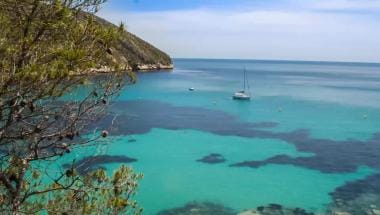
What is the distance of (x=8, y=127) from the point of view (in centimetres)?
681

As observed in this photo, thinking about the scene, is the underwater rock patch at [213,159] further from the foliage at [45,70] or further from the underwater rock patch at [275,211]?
the foliage at [45,70]

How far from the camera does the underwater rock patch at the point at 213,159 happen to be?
112ft

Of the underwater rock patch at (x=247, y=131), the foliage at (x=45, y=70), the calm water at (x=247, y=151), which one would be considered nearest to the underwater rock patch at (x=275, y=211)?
the calm water at (x=247, y=151)

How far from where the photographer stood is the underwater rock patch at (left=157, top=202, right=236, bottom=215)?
22766mm

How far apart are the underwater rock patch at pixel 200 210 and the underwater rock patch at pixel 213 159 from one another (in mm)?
9649

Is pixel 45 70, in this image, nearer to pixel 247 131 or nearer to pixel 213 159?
pixel 213 159

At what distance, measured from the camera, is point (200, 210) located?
23094 mm

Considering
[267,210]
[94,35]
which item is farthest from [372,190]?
[94,35]

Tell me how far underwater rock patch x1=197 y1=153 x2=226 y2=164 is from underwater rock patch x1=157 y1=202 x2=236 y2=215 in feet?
31.7

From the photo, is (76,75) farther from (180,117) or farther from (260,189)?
(180,117)

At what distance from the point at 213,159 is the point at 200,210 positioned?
1161cm

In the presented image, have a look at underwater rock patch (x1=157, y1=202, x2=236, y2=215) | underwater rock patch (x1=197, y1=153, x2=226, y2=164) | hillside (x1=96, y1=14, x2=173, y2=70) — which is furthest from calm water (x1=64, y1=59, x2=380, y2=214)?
hillside (x1=96, y1=14, x2=173, y2=70)

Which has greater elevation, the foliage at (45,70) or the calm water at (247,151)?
the foliage at (45,70)

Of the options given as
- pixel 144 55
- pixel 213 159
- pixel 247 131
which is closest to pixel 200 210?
pixel 213 159
